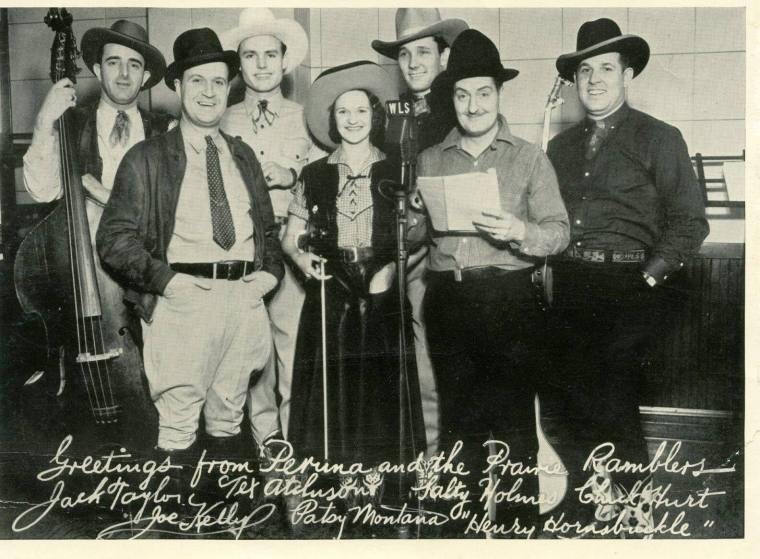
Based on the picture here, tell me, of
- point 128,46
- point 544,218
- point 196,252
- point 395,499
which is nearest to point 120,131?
point 128,46

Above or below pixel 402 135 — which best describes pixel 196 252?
below

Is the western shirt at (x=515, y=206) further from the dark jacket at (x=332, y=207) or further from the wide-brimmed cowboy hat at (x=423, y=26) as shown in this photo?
the wide-brimmed cowboy hat at (x=423, y=26)

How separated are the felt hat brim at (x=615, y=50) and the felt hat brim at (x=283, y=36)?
3.09ft

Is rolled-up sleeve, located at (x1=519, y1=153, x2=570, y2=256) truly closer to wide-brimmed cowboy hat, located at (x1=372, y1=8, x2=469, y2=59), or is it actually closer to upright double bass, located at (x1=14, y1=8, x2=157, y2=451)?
wide-brimmed cowboy hat, located at (x1=372, y1=8, x2=469, y2=59)

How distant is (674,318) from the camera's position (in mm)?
2410

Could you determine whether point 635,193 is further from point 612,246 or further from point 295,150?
point 295,150

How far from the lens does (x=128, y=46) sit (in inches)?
95.0

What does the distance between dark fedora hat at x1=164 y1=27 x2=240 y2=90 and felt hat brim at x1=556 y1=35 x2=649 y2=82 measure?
46.8 inches

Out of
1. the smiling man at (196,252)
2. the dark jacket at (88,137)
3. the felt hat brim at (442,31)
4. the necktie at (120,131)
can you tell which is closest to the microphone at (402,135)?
the felt hat brim at (442,31)

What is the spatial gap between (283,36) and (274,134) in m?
0.35

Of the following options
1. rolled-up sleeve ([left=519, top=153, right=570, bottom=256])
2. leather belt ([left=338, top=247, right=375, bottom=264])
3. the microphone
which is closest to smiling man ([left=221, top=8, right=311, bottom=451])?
leather belt ([left=338, top=247, right=375, bottom=264])

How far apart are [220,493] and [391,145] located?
1427mm
